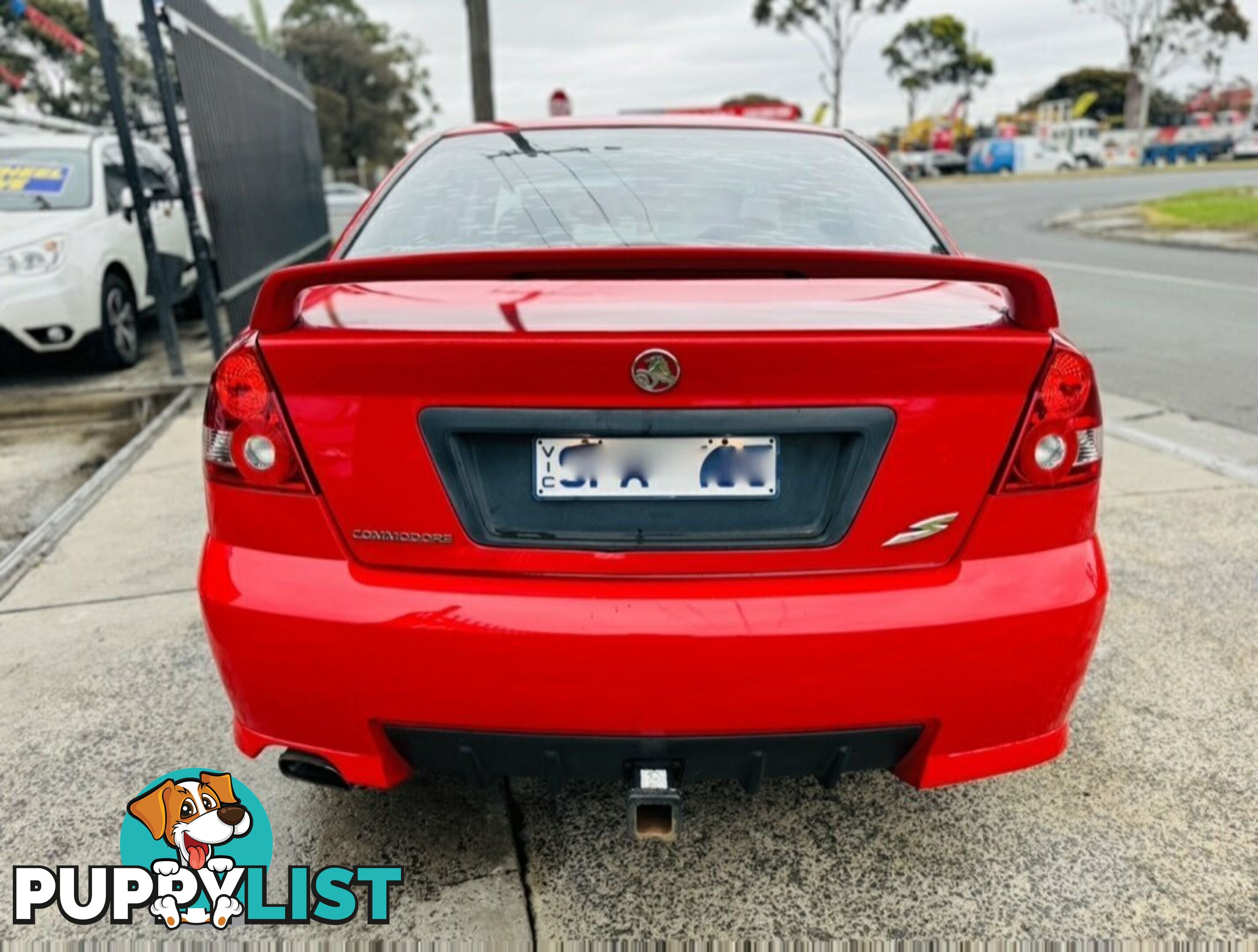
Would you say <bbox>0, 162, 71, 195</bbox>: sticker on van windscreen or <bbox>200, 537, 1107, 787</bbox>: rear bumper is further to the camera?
<bbox>0, 162, 71, 195</bbox>: sticker on van windscreen

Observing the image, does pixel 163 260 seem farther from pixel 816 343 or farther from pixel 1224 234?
pixel 1224 234

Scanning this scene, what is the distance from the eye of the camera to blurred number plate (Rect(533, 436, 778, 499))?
1604 millimetres

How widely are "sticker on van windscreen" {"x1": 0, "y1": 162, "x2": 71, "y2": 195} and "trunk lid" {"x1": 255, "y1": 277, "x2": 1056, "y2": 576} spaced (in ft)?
22.1

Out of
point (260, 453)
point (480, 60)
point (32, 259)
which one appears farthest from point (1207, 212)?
point (260, 453)

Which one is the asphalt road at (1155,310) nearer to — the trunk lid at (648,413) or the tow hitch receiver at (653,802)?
the trunk lid at (648,413)

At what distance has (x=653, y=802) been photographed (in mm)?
1684

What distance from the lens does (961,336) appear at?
1.60m

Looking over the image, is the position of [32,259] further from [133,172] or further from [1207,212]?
[1207,212]

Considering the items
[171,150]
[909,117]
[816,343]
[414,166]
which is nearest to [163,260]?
[171,150]

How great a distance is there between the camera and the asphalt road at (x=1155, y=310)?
6.07 meters

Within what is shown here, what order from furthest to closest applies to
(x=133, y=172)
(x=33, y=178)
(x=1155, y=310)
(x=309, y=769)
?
(x=1155, y=310)
(x=33, y=178)
(x=133, y=172)
(x=309, y=769)

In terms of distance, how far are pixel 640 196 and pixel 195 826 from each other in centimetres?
177

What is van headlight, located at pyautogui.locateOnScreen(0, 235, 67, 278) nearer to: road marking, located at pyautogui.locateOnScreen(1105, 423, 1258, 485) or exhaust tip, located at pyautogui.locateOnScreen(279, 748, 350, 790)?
exhaust tip, located at pyautogui.locateOnScreen(279, 748, 350, 790)

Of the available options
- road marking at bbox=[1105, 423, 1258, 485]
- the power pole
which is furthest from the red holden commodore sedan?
the power pole
